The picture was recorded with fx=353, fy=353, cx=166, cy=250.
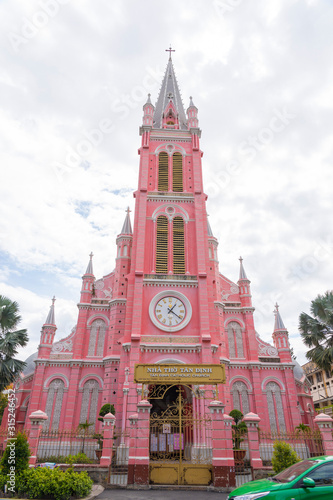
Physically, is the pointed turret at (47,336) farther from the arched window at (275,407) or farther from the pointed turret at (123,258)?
the arched window at (275,407)

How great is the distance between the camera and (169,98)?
34156mm

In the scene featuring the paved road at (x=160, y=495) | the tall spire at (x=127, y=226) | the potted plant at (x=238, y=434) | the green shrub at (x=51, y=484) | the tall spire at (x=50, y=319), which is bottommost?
the paved road at (x=160, y=495)

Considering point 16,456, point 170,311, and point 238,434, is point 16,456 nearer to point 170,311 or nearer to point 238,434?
point 170,311

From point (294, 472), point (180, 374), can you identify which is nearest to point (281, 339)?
point (180, 374)

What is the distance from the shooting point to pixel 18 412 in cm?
2634

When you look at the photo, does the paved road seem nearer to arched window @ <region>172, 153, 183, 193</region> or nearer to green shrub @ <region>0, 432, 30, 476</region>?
green shrub @ <region>0, 432, 30, 476</region>

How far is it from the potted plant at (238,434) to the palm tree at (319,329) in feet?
18.6

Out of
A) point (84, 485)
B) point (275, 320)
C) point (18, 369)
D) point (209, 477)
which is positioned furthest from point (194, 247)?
point (84, 485)

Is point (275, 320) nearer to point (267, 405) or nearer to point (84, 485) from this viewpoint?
point (267, 405)

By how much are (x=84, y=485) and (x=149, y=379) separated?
4.55 metres

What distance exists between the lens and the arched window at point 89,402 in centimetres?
2367

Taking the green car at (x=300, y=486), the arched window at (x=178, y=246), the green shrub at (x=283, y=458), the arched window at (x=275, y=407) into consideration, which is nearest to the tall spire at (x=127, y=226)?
the arched window at (x=178, y=246)

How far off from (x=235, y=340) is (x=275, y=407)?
A: 17.2 feet

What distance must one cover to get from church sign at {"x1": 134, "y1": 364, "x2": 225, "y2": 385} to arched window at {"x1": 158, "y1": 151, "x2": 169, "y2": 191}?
1585cm
